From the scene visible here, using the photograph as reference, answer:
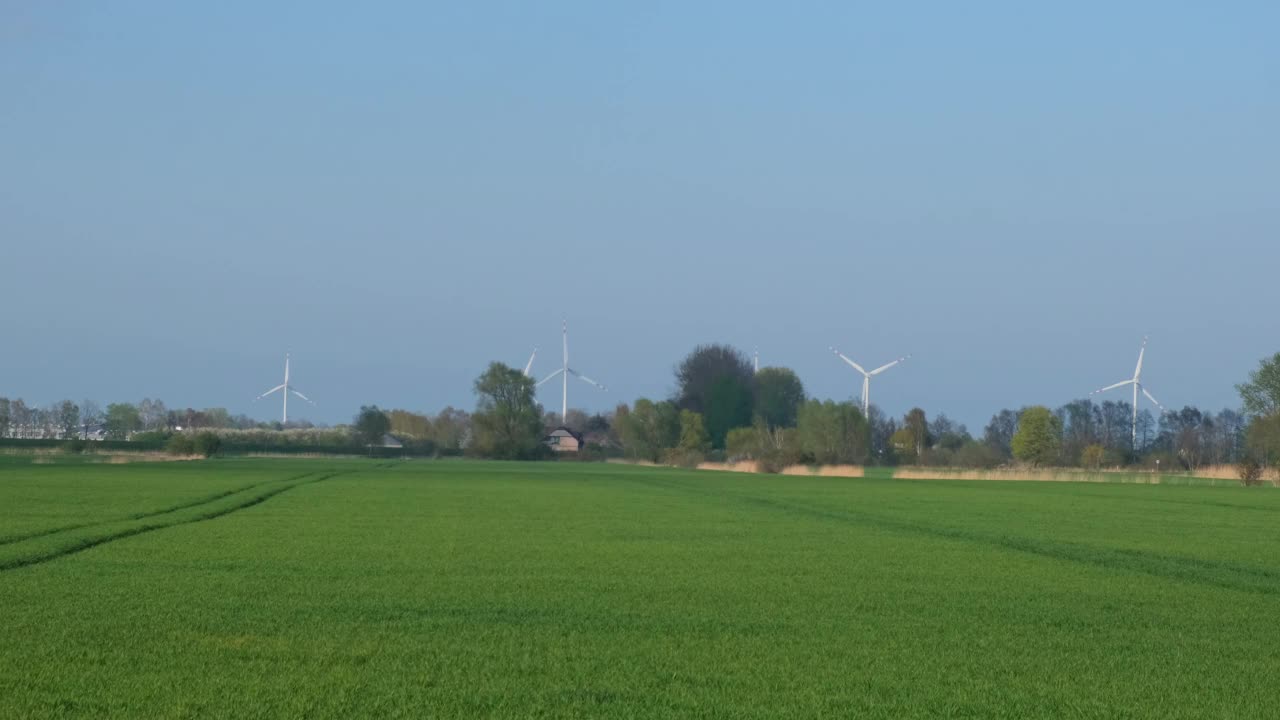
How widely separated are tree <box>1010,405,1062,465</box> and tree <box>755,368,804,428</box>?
40.8 metres

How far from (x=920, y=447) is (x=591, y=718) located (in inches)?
4777

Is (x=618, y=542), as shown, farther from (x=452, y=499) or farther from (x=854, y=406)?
(x=854, y=406)

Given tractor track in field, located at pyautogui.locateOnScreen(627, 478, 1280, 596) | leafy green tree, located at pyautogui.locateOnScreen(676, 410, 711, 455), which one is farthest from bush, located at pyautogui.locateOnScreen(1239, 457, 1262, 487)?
leafy green tree, located at pyautogui.locateOnScreen(676, 410, 711, 455)

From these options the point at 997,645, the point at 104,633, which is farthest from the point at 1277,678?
the point at 104,633

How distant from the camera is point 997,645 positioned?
33.1 feet

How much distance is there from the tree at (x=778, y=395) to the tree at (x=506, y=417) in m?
28.7

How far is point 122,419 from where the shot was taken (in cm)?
19012

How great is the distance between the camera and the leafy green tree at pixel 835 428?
4582 inches

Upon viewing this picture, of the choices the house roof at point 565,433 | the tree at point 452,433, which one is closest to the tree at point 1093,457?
the tree at point 452,433

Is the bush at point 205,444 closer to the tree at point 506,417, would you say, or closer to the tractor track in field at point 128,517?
the tree at point 506,417

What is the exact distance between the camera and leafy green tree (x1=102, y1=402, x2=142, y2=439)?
593 ft

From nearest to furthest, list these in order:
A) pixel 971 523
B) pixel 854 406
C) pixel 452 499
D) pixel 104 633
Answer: pixel 104 633
pixel 971 523
pixel 452 499
pixel 854 406

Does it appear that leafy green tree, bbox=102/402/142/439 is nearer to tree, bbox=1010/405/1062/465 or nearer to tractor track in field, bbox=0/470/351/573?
tree, bbox=1010/405/1062/465

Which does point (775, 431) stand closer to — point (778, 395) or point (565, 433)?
point (778, 395)
